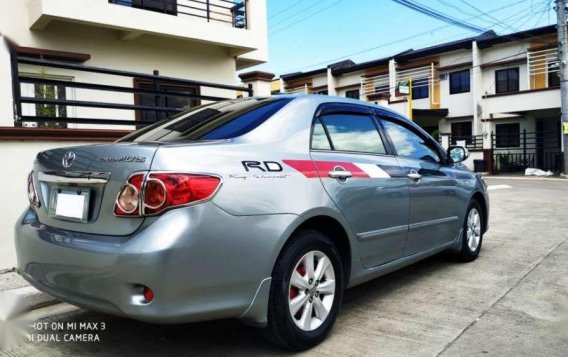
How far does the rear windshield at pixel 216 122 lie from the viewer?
3.11 m

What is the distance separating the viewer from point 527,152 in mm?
24953

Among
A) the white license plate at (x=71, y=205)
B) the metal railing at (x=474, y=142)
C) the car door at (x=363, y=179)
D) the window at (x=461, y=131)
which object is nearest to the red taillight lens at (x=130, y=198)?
the white license plate at (x=71, y=205)

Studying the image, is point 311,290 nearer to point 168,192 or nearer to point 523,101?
point 168,192

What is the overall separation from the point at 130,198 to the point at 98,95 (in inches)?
275

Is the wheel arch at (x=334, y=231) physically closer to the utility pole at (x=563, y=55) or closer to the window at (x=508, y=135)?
the utility pole at (x=563, y=55)

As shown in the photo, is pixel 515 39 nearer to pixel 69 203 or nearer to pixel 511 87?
pixel 511 87

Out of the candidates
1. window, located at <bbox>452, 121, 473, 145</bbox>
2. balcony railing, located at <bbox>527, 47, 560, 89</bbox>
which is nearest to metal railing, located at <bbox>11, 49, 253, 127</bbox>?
balcony railing, located at <bbox>527, 47, 560, 89</bbox>

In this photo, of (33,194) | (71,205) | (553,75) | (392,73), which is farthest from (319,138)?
(392,73)

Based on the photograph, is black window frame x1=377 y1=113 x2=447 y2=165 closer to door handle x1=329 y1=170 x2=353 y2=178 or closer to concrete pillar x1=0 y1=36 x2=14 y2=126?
door handle x1=329 y1=170 x2=353 y2=178

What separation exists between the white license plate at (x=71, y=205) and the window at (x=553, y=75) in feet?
82.1

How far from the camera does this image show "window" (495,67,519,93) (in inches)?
997

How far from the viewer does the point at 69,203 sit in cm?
288

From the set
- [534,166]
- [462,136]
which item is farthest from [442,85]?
[534,166]

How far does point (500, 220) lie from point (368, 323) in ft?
18.9
